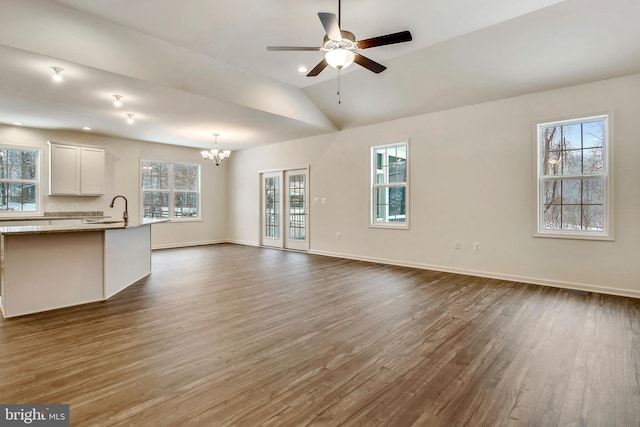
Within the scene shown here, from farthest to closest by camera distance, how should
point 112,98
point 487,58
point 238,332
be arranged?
point 112,98 < point 487,58 < point 238,332

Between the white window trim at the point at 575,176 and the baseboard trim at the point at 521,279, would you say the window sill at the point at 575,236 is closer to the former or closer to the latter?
the white window trim at the point at 575,176

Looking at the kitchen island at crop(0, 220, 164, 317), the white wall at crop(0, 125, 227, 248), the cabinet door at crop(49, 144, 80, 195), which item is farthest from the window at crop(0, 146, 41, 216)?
the kitchen island at crop(0, 220, 164, 317)

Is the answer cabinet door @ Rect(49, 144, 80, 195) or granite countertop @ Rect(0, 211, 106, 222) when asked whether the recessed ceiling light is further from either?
granite countertop @ Rect(0, 211, 106, 222)

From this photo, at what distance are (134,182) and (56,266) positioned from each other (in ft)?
15.3

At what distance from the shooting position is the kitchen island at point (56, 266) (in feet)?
10.8

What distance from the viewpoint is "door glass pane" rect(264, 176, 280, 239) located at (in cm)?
851

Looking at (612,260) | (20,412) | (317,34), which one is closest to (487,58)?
(317,34)

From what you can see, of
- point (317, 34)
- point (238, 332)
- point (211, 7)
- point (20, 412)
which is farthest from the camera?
point (317, 34)

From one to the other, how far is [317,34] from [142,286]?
4157 millimetres

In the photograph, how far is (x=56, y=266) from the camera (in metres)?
3.56

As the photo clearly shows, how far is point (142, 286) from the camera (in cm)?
451

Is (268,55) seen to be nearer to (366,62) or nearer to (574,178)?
(366,62)

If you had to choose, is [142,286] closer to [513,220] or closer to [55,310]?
[55,310]

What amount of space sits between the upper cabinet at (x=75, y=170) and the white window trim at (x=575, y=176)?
27.3 ft
